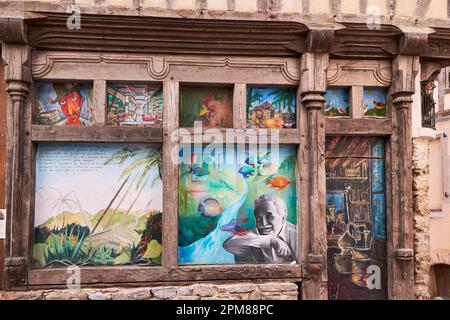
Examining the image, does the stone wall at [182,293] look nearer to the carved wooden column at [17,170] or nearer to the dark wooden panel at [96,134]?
the carved wooden column at [17,170]

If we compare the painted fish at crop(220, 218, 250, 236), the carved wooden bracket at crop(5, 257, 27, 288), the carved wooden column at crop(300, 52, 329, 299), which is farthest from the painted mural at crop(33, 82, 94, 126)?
the carved wooden column at crop(300, 52, 329, 299)

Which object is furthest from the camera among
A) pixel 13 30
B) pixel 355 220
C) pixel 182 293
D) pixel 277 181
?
pixel 355 220

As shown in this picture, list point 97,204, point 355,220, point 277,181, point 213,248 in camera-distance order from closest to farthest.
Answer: point 97,204 → point 213,248 → point 277,181 → point 355,220

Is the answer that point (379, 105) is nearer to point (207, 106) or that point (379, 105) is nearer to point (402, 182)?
point (402, 182)

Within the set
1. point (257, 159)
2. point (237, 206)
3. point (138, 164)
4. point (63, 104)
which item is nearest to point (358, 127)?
point (257, 159)

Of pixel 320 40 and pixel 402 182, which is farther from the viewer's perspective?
pixel 402 182

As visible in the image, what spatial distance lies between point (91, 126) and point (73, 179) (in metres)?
0.59

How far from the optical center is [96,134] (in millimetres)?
4055

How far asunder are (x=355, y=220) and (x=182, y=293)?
2061 mm

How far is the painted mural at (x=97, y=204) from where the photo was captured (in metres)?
4.09

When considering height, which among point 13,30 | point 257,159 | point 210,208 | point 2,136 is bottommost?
point 210,208

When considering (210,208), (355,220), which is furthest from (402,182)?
(210,208)

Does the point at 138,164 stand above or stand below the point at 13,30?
below

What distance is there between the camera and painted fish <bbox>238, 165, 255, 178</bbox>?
4.34 meters
